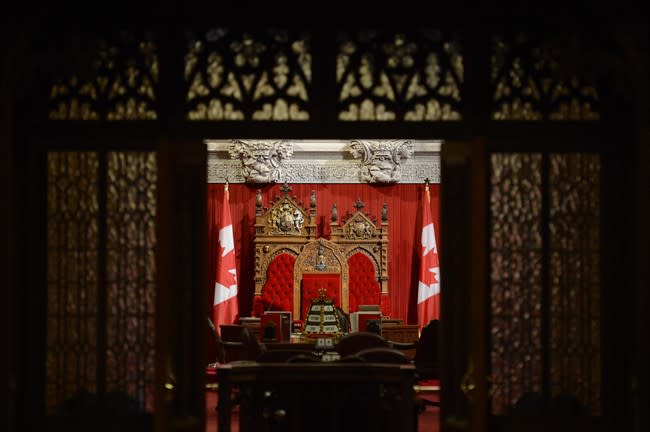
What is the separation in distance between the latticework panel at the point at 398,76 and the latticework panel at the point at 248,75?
0.19 m

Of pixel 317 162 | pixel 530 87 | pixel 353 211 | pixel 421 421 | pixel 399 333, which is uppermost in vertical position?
pixel 317 162

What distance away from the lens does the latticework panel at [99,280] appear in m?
4.16

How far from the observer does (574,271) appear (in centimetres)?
421

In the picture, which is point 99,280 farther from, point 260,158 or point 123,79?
point 260,158

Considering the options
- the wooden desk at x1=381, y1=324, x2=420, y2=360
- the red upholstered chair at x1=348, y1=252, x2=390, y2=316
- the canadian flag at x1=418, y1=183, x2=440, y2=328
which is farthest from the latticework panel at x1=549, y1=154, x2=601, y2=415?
the red upholstered chair at x1=348, y1=252, x2=390, y2=316

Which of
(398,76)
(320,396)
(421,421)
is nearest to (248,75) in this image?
(398,76)

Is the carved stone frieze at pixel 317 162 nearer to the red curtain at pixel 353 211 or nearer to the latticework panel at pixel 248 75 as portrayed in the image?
the red curtain at pixel 353 211

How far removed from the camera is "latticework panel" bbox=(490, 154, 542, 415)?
165 inches

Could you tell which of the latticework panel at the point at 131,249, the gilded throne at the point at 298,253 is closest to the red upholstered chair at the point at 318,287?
the gilded throne at the point at 298,253

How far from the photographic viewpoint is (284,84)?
4.16 m

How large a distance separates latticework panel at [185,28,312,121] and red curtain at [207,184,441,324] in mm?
8754

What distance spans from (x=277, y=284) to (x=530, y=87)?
28.5 ft

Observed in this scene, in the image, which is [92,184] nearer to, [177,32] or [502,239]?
[177,32]

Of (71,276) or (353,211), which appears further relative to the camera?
(353,211)
